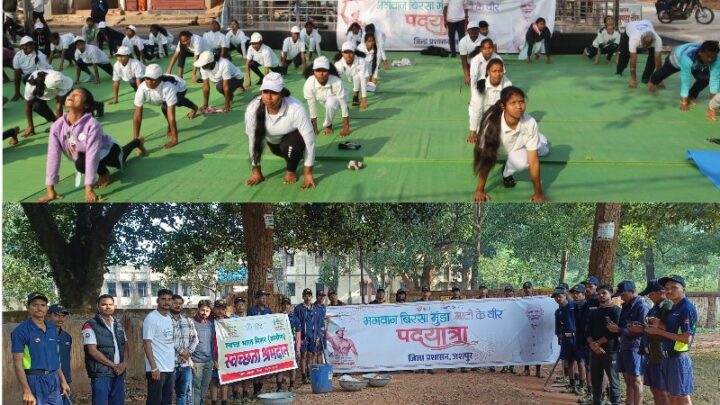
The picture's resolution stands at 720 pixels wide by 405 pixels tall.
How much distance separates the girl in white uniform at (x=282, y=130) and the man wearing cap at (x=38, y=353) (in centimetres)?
251

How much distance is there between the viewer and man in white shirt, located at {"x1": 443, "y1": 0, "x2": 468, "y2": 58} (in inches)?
597

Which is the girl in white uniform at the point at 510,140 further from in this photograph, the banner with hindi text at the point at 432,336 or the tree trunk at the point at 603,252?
the tree trunk at the point at 603,252

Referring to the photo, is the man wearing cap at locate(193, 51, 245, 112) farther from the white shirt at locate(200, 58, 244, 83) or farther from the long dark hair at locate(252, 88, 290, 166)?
the long dark hair at locate(252, 88, 290, 166)

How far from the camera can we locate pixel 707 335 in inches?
659

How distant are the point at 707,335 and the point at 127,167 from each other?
11.8 metres

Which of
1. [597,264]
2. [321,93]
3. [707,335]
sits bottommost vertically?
[707,335]

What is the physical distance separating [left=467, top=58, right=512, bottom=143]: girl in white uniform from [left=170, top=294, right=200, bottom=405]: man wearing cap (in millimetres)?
3544

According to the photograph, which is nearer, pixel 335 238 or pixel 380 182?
pixel 380 182

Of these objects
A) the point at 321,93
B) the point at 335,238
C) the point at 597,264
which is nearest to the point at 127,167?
the point at 321,93

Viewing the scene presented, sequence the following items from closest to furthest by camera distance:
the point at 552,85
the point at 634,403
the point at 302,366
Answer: the point at 634,403 < the point at 302,366 < the point at 552,85

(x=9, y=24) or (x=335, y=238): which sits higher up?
(x=9, y=24)

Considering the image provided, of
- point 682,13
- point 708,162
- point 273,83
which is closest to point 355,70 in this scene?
point 273,83

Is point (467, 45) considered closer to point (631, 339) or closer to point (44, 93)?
point (44, 93)

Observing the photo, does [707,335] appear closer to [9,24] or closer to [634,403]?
[634,403]
